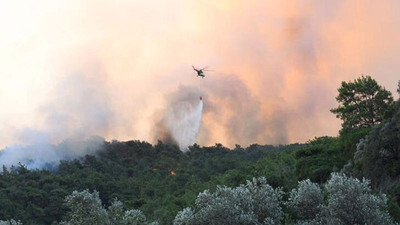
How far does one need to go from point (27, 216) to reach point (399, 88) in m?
90.5

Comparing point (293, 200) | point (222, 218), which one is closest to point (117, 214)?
point (222, 218)

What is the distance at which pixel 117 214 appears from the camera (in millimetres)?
31578

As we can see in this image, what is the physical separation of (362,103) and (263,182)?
191 feet

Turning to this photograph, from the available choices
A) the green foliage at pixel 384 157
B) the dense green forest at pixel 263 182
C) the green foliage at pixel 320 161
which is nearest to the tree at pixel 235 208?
the dense green forest at pixel 263 182

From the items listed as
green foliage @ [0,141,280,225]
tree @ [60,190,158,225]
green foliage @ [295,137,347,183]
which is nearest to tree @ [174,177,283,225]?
tree @ [60,190,158,225]

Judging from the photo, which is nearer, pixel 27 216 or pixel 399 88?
pixel 399 88

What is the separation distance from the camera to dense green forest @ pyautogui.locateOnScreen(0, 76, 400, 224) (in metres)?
28.3

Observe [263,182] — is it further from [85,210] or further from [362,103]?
[362,103]

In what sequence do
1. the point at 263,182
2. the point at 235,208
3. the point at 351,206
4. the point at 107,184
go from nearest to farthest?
the point at 351,206 < the point at 235,208 < the point at 263,182 < the point at 107,184

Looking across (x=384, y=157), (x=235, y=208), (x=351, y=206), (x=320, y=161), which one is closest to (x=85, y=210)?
(x=235, y=208)

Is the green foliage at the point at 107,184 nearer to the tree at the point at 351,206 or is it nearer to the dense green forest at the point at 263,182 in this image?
the dense green forest at the point at 263,182

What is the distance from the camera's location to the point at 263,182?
3061 cm

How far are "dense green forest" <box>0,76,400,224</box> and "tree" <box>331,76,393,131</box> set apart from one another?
15 cm

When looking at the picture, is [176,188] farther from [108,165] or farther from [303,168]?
[303,168]
